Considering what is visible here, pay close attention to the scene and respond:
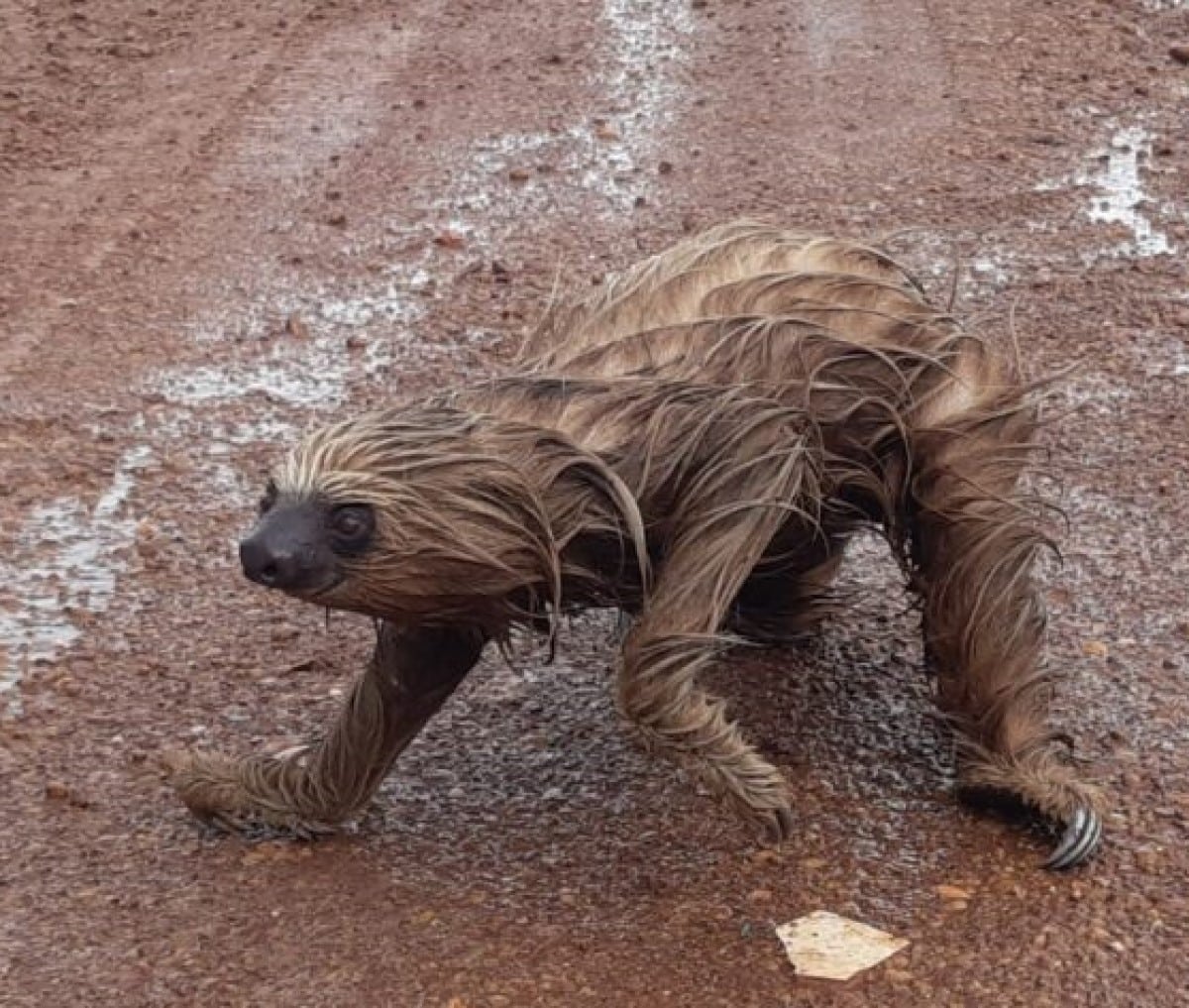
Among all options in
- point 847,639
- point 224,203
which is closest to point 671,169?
point 224,203

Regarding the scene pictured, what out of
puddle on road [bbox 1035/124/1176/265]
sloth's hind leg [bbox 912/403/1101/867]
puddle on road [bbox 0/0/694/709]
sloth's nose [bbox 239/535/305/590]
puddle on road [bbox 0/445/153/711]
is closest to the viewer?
sloth's nose [bbox 239/535/305/590]

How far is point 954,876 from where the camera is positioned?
15.8ft

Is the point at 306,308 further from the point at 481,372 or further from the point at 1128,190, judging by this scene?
the point at 1128,190

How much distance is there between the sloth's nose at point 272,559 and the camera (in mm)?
4031

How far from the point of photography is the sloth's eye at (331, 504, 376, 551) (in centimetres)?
407

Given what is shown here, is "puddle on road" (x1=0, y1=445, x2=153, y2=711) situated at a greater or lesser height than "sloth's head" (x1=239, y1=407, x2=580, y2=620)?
lesser

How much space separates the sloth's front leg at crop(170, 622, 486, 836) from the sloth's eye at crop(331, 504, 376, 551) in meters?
0.53

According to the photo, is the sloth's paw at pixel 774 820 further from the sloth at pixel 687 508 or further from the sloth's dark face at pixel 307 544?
the sloth's dark face at pixel 307 544

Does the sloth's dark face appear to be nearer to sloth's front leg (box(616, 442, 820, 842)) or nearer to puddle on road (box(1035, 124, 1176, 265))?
sloth's front leg (box(616, 442, 820, 842))

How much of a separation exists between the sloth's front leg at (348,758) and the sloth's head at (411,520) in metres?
0.33

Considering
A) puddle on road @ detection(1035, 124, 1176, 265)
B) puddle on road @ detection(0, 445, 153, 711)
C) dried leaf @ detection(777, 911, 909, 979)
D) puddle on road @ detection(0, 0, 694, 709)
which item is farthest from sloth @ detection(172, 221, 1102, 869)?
puddle on road @ detection(1035, 124, 1176, 265)

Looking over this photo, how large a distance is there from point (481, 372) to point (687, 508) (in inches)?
125

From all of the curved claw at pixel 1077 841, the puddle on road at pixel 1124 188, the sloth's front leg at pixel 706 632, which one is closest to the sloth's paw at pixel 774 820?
the sloth's front leg at pixel 706 632

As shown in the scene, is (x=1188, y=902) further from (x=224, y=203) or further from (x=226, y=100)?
(x=226, y=100)
